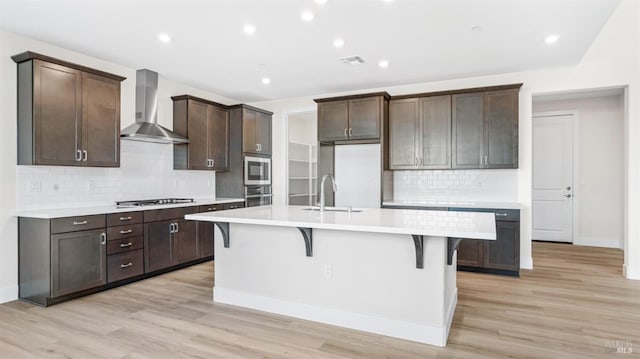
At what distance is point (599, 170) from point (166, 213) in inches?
272

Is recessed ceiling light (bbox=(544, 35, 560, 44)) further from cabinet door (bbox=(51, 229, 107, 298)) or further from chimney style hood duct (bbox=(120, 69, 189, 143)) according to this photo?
cabinet door (bbox=(51, 229, 107, 298))

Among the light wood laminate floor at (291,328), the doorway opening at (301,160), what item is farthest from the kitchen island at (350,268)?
the doorway opening at (301,160)

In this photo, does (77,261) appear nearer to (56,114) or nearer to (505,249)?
(56,114)

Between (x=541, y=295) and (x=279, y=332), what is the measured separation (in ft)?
8.75

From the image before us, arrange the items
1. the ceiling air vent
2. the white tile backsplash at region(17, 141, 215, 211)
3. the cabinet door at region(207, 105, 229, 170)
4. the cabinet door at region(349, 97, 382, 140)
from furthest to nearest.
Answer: the cabinet door at region(207, 105, 229, 170), the cabinet door at region(349, 97, 382, 140), the ceiling air vent, the white tile backsplash at region(17, 141, 215, 211)

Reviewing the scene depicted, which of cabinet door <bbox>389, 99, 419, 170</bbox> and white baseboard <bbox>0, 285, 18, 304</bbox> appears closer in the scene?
white baseboard <bbox>0, 285, 18, 304</bbox>

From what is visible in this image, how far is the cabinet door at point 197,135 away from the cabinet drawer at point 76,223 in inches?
64.8

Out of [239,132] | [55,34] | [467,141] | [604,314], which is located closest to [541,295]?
[604,314]

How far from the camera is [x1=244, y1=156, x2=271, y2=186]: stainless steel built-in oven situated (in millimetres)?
5746

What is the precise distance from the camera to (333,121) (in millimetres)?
5281

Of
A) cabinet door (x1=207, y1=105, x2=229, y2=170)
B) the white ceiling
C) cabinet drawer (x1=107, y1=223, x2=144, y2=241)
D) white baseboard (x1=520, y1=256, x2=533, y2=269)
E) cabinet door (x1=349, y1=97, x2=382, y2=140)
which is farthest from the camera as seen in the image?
cabinet door (x1=207, y1=105, x2=229, y2=170)

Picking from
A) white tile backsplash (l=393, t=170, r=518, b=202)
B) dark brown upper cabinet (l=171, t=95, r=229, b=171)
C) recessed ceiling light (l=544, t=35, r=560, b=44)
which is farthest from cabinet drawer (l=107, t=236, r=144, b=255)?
recessed ceiling light (l=544, t=35, r=560, b=44)

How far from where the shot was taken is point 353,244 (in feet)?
9.37

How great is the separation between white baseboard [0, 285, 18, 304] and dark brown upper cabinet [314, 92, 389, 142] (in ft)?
12.7
